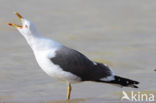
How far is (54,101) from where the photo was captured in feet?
25.0

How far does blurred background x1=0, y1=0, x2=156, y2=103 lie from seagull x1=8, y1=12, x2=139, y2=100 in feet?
0.90

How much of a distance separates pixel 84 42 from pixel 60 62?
3.87m

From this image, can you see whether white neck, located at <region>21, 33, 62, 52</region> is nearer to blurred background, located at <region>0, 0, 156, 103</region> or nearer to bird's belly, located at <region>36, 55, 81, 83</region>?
bird's belly, located at <region>36, 55, 81, 83</region>

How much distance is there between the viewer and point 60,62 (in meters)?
7.45

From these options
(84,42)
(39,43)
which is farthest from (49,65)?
(84,42)

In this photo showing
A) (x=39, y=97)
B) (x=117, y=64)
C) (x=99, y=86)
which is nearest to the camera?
(x=39, y=97)

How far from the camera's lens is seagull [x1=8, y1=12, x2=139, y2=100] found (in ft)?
24.2

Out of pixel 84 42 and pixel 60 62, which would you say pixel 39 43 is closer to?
pixel 60 62

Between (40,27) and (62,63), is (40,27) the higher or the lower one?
the higher one

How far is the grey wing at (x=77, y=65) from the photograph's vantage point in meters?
7.46

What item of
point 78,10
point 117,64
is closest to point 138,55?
point 117,64

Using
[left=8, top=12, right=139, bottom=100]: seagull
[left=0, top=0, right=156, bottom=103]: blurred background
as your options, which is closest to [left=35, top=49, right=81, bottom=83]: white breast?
[left=8, top=12, right=139, bottom=100]: seagull

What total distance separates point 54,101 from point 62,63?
0.48 meters

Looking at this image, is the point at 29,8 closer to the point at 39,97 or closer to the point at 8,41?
the point at 8,41
